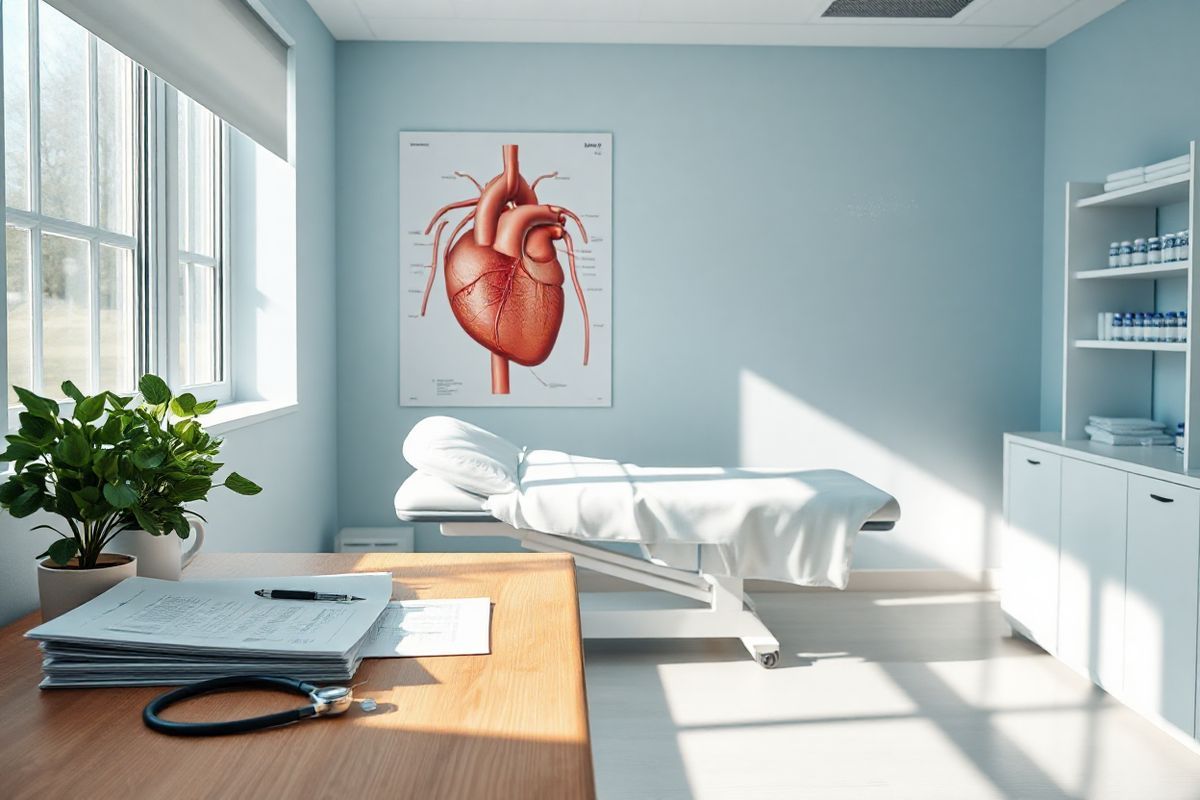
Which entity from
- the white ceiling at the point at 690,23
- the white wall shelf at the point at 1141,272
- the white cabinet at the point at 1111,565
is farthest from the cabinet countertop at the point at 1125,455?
the white ceiling at the point at 690,23

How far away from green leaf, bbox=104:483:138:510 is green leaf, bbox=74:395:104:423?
0.10 m

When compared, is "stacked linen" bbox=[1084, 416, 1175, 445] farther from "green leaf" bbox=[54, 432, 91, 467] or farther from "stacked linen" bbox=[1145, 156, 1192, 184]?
"green leaf" bbox=[54, 432, 91, 467]

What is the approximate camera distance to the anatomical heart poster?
14.0 ft

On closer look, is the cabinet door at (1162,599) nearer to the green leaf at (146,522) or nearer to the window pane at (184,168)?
the green leaf at (146,522)

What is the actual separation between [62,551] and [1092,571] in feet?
9.78

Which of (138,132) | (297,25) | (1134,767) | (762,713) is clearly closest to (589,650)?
(762,713)

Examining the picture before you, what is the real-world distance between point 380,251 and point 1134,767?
130 inches

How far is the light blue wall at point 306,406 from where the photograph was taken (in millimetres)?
3104

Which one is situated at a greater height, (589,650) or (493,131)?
(493,131)

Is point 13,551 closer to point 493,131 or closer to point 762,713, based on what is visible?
point 762,713

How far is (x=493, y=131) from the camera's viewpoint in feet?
14.0

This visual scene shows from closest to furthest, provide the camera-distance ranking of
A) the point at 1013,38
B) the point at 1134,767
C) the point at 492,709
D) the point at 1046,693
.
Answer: the point at 492,709
the point at 1134,767
the point at 1046,693
the point at 1013,38

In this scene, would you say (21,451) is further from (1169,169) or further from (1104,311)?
(1104,311)

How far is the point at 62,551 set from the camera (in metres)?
1.25
